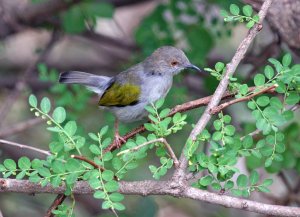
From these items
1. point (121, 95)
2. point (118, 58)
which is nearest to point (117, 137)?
point (121, 95)

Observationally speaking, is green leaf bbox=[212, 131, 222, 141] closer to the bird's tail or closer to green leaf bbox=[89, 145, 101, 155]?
green leaf bbox=[89, 145, 101, 155]

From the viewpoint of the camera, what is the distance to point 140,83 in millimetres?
5227

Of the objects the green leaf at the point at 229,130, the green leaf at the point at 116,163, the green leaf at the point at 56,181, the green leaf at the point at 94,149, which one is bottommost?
the green leaf at the point at 56,181

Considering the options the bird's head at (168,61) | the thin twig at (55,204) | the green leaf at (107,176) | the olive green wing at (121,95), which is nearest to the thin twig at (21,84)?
the olive green wing at (121,95)

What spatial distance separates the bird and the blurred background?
0.12m

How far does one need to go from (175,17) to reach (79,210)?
7.96ft

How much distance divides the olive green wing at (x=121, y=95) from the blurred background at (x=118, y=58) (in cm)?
12

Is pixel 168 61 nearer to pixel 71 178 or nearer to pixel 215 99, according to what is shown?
pixel 215 99

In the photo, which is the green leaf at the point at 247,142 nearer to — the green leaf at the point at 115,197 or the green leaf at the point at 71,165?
the green leaf at the point at 115,197

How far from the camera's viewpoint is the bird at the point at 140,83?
5059mm

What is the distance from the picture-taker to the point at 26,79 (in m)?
6.12

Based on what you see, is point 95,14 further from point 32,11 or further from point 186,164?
point 186,164

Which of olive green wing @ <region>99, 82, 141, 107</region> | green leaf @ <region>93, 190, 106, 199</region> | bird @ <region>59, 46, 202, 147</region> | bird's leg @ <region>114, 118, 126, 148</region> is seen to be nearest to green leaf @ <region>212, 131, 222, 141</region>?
green leaf @ <region>93, 190, 106, 199</region>

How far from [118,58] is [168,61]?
1.68 metres
